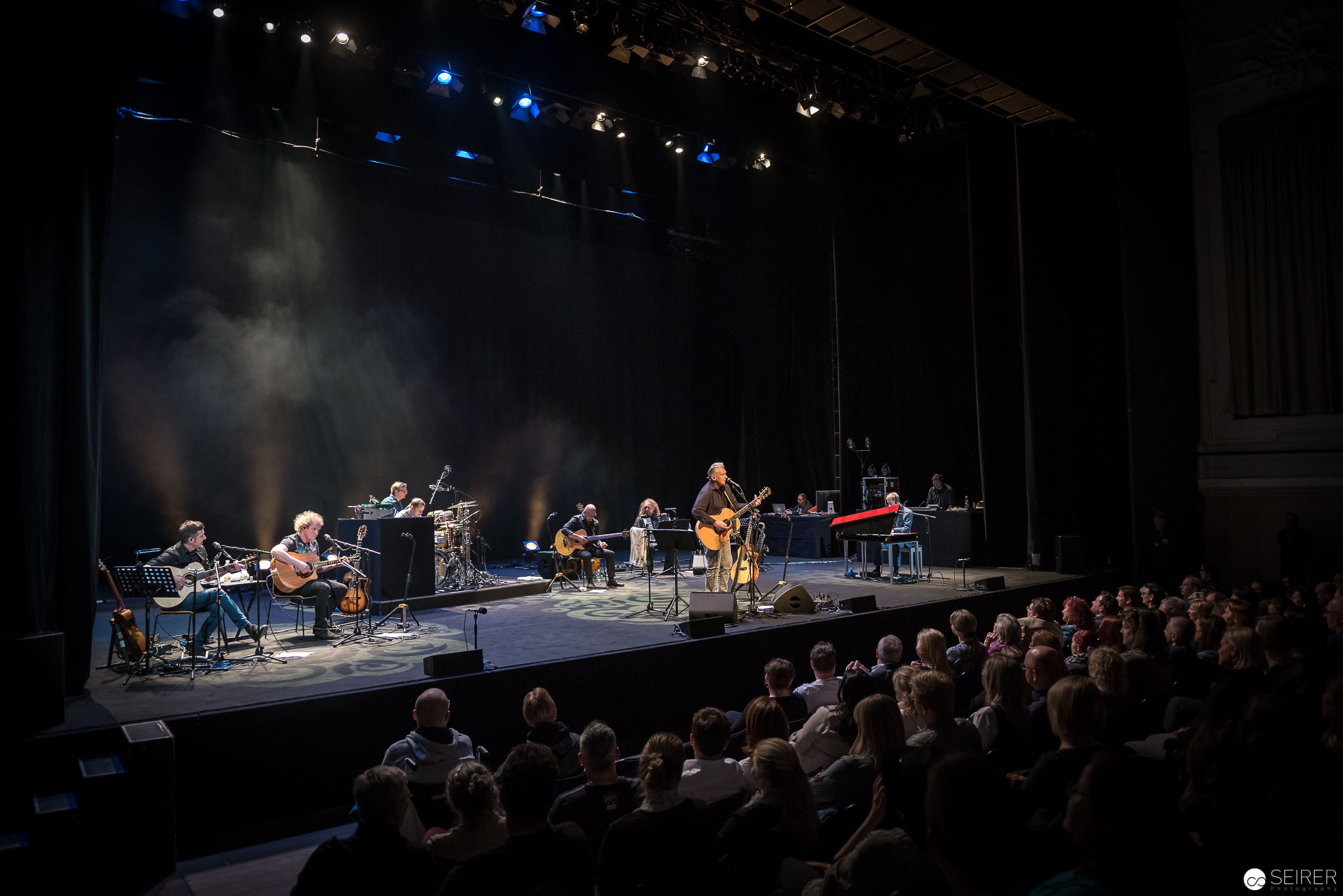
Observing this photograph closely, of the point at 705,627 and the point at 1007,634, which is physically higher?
the point at 1007,634

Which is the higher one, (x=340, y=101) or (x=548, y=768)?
(x=340, y=101)

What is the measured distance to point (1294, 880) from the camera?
7.71 feet

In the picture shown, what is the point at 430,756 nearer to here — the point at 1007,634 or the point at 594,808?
the point at 594,808

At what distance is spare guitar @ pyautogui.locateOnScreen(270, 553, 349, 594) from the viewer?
8.17m

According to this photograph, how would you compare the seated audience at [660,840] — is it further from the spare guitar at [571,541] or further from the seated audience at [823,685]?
the spare guitar at [571,541]

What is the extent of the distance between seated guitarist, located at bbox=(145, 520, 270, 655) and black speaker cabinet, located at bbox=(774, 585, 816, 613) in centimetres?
511

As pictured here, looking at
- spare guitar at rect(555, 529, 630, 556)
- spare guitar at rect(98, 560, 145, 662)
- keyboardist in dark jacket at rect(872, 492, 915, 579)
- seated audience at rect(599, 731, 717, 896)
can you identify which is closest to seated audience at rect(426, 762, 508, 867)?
seated audience at rect(599, 731, 717, 896)

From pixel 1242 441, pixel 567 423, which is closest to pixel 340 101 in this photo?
pixel 567 423

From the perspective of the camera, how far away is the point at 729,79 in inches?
449

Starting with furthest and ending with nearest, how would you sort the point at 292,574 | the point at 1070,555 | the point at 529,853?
the point at 1070,555
the point at 292,574
the point at 529,853

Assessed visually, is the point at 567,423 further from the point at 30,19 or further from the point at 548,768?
the point at 548,768

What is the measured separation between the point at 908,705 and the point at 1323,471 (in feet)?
33.4

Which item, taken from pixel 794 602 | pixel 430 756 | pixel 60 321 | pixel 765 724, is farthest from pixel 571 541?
Answer: pixel 765 724

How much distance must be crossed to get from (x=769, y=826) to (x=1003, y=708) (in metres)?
1.67
